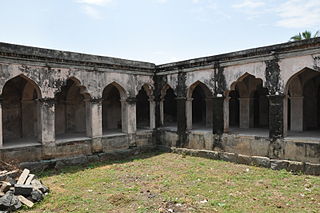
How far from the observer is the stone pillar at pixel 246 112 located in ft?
38.2

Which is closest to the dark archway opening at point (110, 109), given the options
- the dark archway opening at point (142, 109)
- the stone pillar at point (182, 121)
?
the dark archway opening at point (142, 109)

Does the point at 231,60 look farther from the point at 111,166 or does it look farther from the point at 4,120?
the point at 4,120

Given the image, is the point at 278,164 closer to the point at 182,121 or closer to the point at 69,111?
the point at 182,121

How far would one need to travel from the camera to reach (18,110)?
10766mm

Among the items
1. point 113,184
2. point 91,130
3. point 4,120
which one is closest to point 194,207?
point 113,184

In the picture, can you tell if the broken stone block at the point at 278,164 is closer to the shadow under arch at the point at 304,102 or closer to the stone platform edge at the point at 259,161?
the stone platform edge at the point at 259,161

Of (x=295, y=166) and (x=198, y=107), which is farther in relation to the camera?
(x=198, y=107)

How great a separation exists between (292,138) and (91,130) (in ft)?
23.7

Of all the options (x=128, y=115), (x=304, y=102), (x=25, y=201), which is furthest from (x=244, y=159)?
(x=25, y=201)

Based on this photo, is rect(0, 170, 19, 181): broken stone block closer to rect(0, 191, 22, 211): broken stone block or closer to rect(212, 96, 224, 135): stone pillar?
rect(0, 191, 22, 211): broken stone block

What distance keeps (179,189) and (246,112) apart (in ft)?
21.2

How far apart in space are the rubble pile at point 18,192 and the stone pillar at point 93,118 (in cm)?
352

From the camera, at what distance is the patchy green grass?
5.55 m

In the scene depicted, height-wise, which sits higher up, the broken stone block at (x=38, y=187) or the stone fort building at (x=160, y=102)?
the stone fort building at (x=160, y=102)
